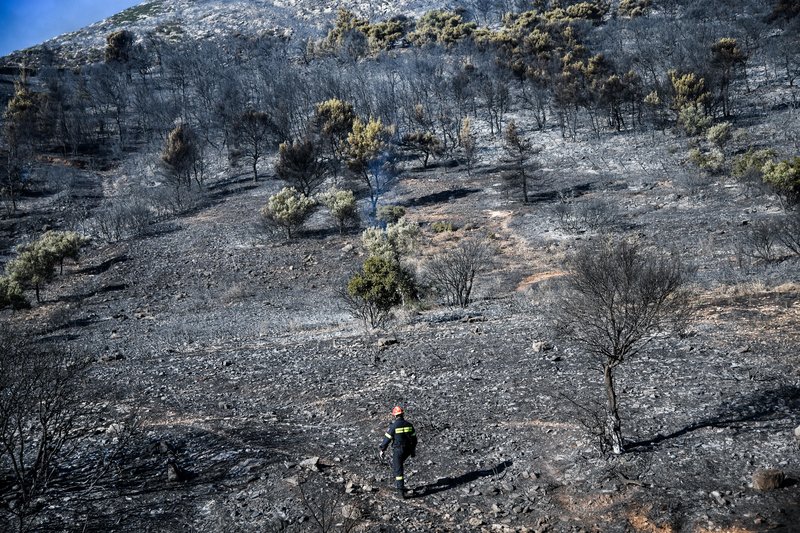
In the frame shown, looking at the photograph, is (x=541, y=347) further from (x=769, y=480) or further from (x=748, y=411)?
(x=769, y=480)

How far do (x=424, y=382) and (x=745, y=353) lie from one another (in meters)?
7.08

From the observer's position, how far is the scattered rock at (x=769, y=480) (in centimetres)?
738

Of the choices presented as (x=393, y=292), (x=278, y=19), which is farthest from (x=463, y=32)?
(x=393, y=292)

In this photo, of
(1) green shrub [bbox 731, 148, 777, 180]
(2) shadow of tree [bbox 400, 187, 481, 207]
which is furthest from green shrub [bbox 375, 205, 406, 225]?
(1) green shrub [bbox 731, 148, 777, 180]

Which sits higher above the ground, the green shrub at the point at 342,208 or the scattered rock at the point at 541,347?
the green shrub at the point at 342,208

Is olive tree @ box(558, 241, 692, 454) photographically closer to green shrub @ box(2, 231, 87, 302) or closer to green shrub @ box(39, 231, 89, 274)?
green shrub @ box(2, 231, 87, 302)

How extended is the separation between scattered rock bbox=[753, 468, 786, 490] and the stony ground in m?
0.11

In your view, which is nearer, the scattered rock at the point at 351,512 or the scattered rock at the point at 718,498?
the scattered rock at the point at 718,498

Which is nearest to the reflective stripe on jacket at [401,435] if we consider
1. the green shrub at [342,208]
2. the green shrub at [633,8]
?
the green shrub at [342,208]

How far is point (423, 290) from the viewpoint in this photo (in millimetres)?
22234

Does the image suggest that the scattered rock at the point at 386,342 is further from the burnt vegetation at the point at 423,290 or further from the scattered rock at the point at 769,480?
the scattered rock at the point at 769,480

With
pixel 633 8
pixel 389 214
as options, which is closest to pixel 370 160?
pixel 389 214

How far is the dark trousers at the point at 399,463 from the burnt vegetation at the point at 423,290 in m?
0.31

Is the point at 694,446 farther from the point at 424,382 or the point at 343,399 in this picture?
the point at 343,399
